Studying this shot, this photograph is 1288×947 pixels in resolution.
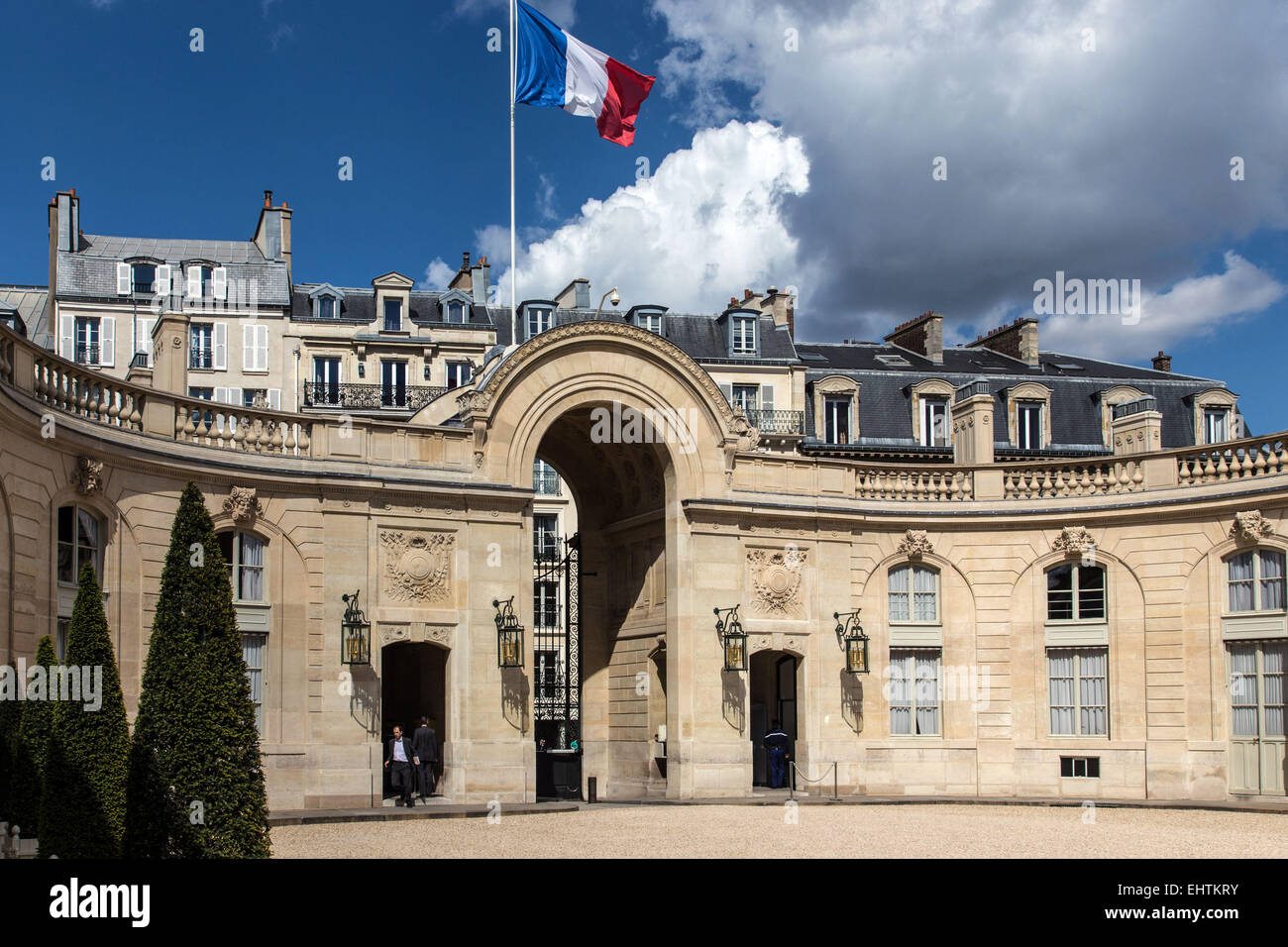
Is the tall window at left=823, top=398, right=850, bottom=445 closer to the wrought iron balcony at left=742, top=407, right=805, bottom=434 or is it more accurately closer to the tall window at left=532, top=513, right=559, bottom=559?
the wrought iron balcony at left=742, top=407, right=805, bottom=434

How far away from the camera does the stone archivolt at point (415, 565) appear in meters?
25.4

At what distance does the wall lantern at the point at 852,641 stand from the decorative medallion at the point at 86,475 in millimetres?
14065

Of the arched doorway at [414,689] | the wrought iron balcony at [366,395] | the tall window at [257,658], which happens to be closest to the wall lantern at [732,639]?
the arched doorway at [414,689]

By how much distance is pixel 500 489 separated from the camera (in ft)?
86.5

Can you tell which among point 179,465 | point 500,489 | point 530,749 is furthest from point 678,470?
point 179,465

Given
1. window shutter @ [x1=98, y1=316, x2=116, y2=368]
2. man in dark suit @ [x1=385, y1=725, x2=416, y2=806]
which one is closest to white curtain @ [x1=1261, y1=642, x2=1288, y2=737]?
man in dark suit @ [x1=385, y1=725, x2=416, y2=806]

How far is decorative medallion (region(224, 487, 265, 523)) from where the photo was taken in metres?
23.5

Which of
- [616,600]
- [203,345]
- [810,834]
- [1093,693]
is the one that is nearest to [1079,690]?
[1093,693]

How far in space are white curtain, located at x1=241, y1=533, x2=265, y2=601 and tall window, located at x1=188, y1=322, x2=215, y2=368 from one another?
21713 millimetres

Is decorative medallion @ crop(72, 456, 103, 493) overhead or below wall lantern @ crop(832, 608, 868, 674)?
overhead

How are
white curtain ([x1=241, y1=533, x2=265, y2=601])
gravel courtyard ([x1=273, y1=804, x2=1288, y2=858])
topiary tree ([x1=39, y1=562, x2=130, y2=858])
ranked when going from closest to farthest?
1. topiary tree ([x1=39, y1=562, x2=130, y2=858])
2. gravel courtyard ([x1=273, y1=804, x2=1288, y2=858])
3. white curtain ([x1=241, y1=533, x2=265, y2=601])

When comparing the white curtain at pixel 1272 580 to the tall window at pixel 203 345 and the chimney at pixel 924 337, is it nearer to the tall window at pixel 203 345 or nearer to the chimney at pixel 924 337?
the chimney at pixel 924 337

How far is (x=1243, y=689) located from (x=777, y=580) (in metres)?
8.51
